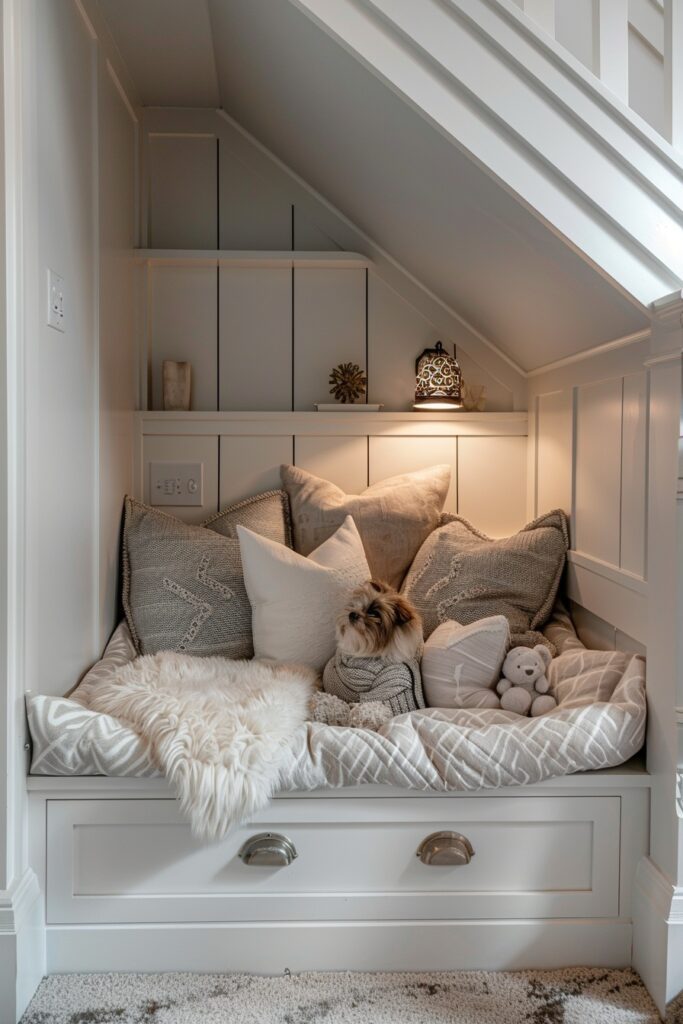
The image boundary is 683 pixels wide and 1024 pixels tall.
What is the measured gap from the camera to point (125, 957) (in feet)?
5.32

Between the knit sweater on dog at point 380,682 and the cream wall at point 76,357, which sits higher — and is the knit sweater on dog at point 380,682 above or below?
below

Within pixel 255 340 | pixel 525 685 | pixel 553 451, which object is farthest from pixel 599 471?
pixel 255 340

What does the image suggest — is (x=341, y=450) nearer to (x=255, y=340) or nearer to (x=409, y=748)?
(x=255, y=340)

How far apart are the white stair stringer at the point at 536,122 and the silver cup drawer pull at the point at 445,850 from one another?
3.38 ft

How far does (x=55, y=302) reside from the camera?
5.62 feet

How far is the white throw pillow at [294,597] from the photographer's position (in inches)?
80.7

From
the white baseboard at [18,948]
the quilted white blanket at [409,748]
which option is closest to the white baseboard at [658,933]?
the quilted white blanket at [409,748]

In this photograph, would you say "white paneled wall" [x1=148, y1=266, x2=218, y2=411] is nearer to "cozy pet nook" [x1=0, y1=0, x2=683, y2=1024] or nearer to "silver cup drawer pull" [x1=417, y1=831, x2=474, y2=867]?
"cozy pet nook" [x1=0, y1=0, x2=683, y2=1024]

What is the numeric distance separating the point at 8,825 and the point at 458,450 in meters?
1.57

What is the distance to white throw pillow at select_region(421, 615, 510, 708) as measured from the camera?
74.8 inches

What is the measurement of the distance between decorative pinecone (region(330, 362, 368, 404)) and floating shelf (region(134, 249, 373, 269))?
301mm

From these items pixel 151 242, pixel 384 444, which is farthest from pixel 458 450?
pixel 151 242

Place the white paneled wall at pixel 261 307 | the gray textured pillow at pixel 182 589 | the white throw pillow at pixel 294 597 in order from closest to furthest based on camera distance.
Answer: the white throw pillow at pixel 294 597, the gray textured pillow at pixel 182 589, the white paneled wall at pixel 261 307

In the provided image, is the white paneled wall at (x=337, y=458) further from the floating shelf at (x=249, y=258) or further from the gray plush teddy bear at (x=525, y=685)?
the gray plush teddy bear at (x=525, y=685)
